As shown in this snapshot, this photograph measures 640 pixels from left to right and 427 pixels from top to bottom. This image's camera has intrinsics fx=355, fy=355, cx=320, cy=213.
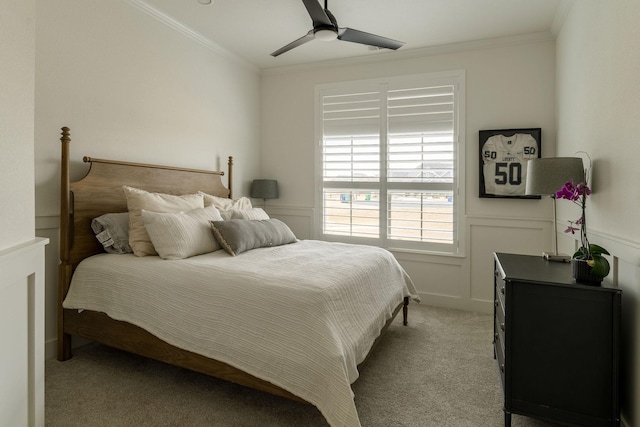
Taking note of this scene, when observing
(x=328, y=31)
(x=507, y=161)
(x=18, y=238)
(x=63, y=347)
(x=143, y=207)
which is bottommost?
(x=63, y=347)

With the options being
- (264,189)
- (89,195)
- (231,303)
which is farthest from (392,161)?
(89,195)

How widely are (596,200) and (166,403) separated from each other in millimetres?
2813

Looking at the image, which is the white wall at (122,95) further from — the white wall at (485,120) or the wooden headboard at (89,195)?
the white wall at (485,120)

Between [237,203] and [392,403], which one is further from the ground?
[237,203]

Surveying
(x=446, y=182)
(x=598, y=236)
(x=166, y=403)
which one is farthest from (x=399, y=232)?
(x=166, y=403)

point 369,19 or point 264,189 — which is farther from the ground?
point 369,19

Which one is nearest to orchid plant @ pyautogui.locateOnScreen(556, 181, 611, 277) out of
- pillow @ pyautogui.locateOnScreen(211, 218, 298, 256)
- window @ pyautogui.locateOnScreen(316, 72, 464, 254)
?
window @ pyautogui.locateOnScreen(316, 72, 464, 254)

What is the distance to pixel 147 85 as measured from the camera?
318cm

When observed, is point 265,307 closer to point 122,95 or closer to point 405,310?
point 405,310

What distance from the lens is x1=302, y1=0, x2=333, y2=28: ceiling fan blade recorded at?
2.23m

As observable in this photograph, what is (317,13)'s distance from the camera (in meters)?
2.32

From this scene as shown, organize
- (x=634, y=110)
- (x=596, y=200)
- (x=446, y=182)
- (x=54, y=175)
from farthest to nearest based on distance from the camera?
(x=446, y=182)
(x=54, y=175)
(x=596, y=200)
(x=634, y=110)

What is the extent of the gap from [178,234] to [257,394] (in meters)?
1.20

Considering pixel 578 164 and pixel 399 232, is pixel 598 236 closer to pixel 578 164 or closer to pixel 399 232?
pixel 578 164
